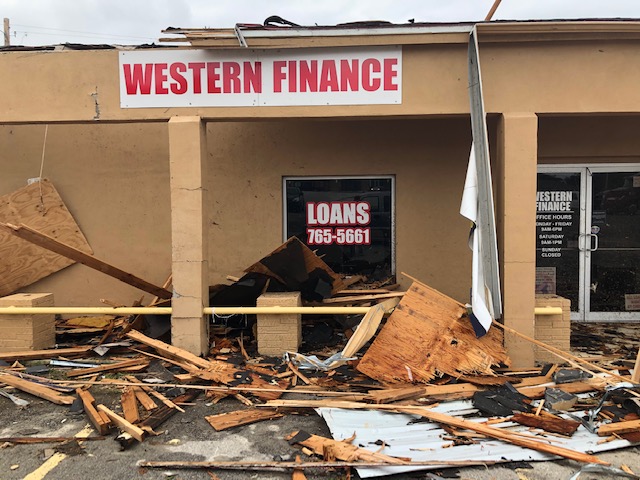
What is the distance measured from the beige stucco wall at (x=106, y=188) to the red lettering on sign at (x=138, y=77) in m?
1.78

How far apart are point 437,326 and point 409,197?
2.93 m

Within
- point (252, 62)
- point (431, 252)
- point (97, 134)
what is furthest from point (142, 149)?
point (431, 252)

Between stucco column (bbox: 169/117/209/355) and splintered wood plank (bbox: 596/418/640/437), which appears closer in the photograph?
splintered wood plank (bbox: 596/418/640/437)

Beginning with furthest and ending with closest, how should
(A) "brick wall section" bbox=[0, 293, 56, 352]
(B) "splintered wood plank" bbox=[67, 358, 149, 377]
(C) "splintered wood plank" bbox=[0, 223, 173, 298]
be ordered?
1. (A) "brick wall section" bbox=[0, 293, 56, 352]
2. (C) "splintered wood plank" bbox=[0, 223, 173, 298]
3. (B) "splintered wood plank" bbox=[67, 358, 149, 377]

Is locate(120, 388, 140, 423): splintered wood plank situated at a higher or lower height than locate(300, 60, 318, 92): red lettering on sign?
lower

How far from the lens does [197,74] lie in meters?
6.09

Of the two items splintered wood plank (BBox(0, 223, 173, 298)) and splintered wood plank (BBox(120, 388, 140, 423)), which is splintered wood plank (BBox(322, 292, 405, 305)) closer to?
splintered wood plank (BBox(0, 223, 173, 298))

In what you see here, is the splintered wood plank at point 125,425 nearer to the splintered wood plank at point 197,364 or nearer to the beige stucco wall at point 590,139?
the splintered wood plank at point 197,364

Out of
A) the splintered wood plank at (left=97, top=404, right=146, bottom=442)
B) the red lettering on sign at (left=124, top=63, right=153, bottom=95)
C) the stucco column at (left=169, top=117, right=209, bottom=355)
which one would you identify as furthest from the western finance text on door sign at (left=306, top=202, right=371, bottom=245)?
the splintered wood plank at (left=97, top=404, right=146, bottom=442)

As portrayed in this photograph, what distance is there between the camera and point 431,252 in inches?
310

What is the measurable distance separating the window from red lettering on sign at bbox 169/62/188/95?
244 cm

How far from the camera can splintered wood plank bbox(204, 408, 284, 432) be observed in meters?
4.42

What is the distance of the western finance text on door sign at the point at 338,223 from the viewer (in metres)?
7.93

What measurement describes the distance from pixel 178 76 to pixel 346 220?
346 centimetres
